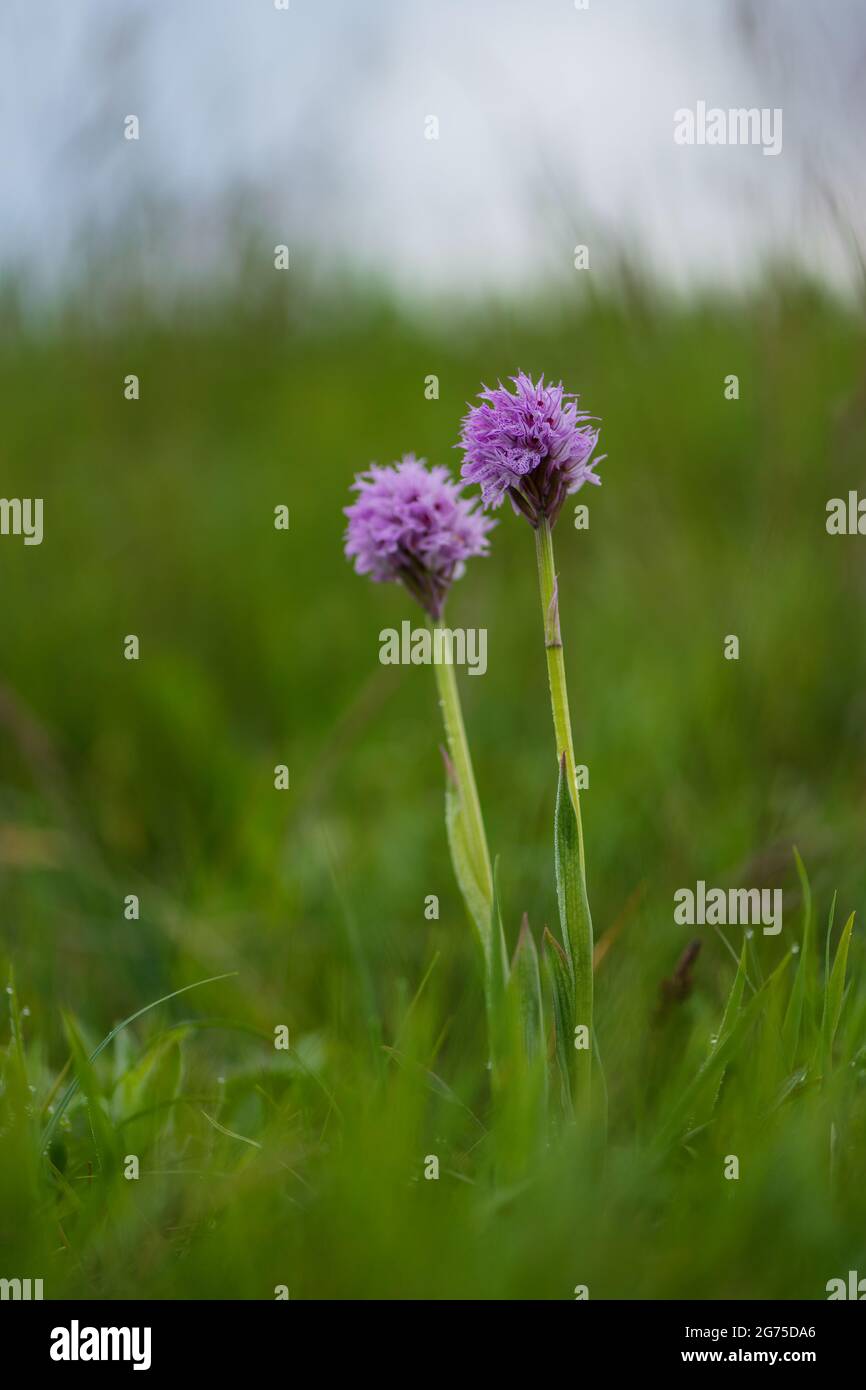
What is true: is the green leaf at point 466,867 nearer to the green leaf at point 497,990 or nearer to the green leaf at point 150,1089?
the green leaf at point 497,990

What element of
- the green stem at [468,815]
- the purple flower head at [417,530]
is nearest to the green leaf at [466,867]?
the green stem at [468,815]

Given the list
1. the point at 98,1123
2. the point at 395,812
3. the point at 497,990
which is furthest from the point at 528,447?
the point at 395,812

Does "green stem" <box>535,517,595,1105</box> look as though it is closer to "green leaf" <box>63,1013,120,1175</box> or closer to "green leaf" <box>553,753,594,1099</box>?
"green leaf" <box>553,753,594,1099</box>

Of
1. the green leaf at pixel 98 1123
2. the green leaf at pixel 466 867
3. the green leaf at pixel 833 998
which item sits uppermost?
the green leaf at pixel 466 867

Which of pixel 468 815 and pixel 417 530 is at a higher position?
pixel 417 530

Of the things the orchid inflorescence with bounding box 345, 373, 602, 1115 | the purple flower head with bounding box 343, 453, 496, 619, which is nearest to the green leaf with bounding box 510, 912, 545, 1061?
the orchid inflorescence with bounding box 345, 373, 602, 1115

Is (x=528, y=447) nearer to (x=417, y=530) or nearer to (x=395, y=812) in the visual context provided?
(x=417, y=530)
